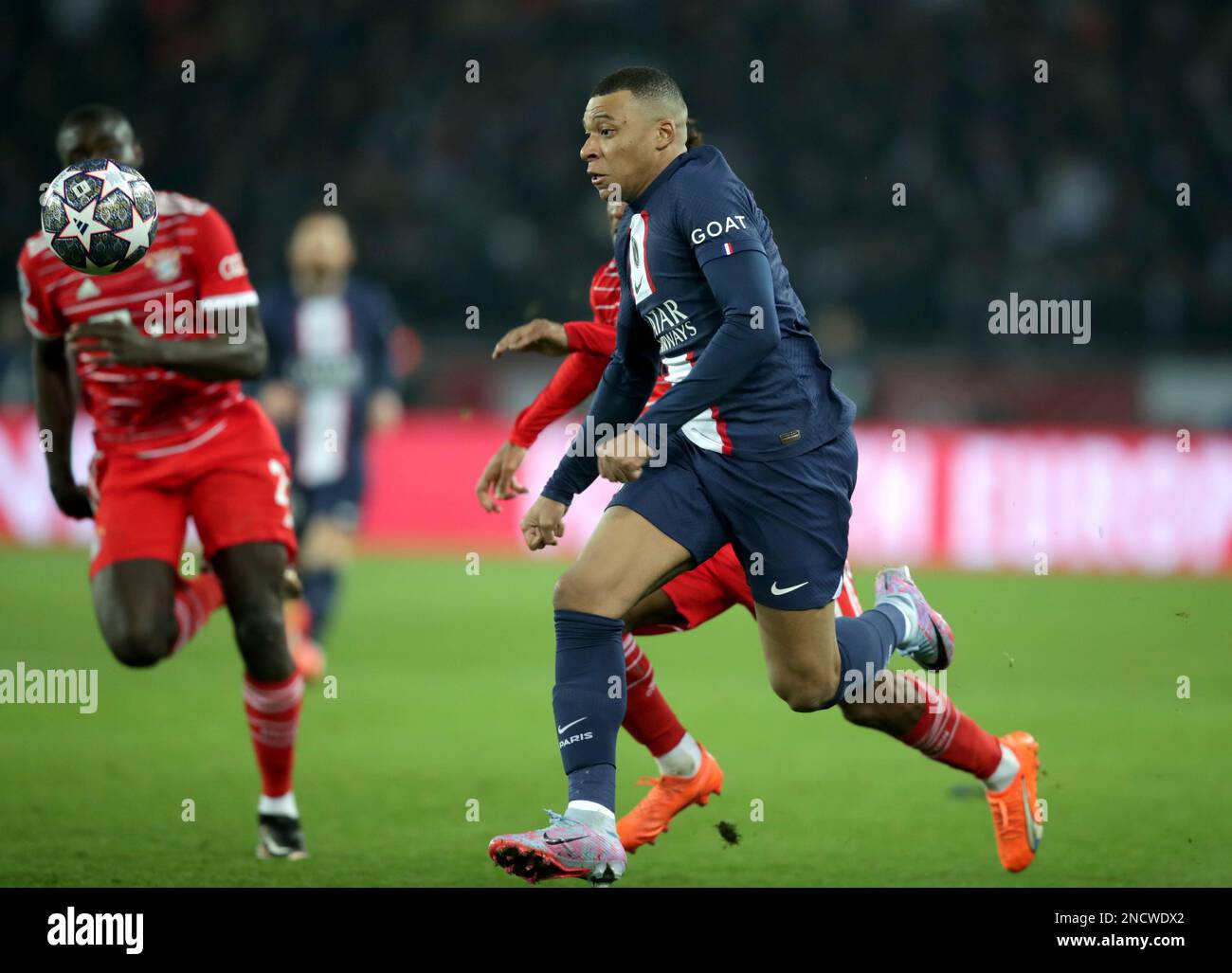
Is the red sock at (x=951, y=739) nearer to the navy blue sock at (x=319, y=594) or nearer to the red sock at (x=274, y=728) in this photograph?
the red sock at (x=274, y=728)

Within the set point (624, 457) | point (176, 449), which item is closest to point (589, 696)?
point (624, 457)

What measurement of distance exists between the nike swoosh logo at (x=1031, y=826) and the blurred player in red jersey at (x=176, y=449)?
7.16 feet

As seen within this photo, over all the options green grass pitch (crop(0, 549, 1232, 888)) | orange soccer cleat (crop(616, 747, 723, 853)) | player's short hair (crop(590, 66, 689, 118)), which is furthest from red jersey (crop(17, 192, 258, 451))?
orange soccer cleat (crop(616, 747, 723, 853))

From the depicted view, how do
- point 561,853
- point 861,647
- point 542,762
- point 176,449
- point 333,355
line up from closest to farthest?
point 561,853 → point 861,647 → point 176,449 → point 542,762 → point 333,355

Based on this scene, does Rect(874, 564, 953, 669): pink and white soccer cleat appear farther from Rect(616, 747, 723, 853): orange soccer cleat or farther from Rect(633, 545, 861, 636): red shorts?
Rect(616, 747, 723, 853): orange soccer cleat

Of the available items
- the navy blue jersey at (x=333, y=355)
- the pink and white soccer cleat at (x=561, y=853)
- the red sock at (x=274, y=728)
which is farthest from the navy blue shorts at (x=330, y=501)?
the pink and white soccer cleat at (x=561, y=853)

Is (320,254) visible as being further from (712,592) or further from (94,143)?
(712,592)

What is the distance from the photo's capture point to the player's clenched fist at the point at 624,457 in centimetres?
409

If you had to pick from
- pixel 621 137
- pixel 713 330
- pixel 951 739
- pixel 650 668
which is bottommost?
pixel 951 739

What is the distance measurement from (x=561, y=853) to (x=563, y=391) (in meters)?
1.60

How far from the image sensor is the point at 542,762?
6660 millimetres

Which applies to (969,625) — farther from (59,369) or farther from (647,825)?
(59,369)

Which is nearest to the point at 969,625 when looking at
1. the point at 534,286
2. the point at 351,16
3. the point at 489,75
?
the point at 534,286

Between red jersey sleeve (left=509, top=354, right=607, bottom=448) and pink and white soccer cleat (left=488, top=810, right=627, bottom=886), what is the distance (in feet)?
4.42
